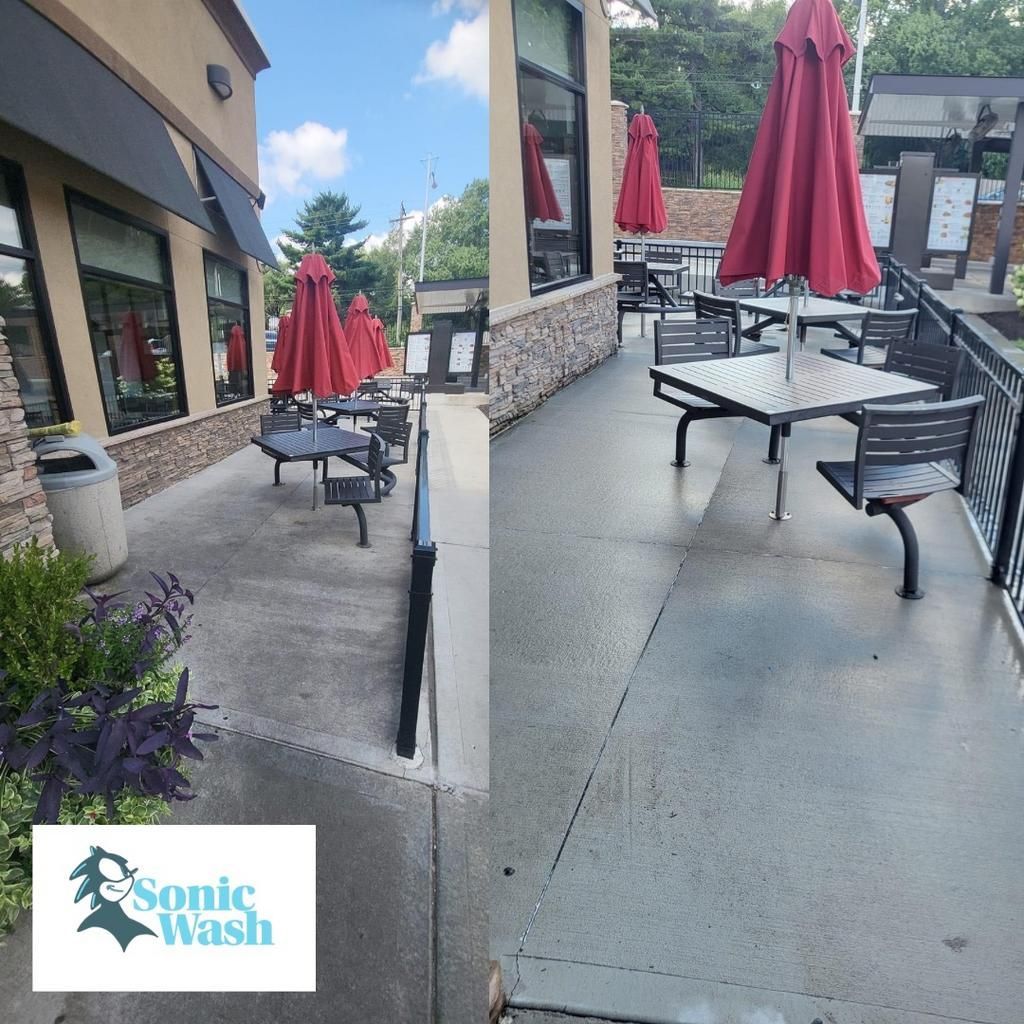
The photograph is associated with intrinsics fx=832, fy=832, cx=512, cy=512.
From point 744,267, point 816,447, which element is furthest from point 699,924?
point 816,447

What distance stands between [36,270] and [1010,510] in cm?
340

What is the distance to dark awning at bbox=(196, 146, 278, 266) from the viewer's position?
152 cm

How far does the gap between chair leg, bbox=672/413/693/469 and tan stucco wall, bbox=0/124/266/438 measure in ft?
11.2

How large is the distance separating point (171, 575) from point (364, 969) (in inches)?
33.4

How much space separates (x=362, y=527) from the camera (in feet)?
5.63

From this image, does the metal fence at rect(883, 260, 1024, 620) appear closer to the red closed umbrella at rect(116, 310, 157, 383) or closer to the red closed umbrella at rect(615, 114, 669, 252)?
the red closed umbrella at rect(116, 310, 157, 383)

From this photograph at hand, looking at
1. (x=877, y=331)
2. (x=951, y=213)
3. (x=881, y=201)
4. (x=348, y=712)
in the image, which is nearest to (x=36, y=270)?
(x=348, y=712)

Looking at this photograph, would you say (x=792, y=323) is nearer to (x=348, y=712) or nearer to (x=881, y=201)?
(x=348, y=712)

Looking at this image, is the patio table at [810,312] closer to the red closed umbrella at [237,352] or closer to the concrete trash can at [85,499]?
the red closed umbrella at [237,352]

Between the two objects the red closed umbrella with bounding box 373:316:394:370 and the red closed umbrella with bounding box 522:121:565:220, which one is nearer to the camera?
the red closed umbrella with bounding box 373:316:394:370

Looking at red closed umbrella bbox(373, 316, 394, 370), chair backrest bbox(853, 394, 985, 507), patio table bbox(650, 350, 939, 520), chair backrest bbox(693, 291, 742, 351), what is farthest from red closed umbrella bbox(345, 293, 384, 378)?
chair backrest bbox(693, 291, 742, 351)

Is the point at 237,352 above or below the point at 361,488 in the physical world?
above

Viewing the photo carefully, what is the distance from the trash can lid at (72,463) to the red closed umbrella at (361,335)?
18.6 inches

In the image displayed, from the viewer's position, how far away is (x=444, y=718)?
163cm
